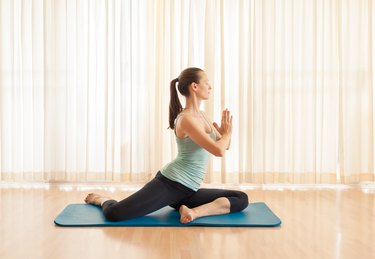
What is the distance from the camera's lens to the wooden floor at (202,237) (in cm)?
254

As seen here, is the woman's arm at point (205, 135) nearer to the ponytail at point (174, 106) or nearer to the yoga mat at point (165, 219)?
the ponytail at point (174, 106)

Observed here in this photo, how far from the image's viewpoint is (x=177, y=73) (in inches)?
197

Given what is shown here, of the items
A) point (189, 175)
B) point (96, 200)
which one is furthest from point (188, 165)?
point (96, 200)

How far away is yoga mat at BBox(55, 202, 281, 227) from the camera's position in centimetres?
312

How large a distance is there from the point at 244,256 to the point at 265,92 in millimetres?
2710

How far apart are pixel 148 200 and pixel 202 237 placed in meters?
0.50

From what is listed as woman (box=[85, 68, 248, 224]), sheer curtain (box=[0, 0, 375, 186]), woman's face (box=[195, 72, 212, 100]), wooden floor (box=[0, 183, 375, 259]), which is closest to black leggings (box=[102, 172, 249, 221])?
A: woman (box=[85, 68, 248, 224])

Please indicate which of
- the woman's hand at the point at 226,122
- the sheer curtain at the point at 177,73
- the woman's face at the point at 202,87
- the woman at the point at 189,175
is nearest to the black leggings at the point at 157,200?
the woman at the point at 189,175

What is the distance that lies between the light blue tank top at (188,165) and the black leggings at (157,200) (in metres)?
0.04

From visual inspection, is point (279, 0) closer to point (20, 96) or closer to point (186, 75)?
point (186, 75)

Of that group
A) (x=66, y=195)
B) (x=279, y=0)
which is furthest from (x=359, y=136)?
(x=66, y=195)

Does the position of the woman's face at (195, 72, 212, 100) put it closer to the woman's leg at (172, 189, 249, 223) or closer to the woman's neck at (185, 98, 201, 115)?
the woman's neck at (185, 98, 201, 115)

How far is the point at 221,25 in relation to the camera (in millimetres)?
4961

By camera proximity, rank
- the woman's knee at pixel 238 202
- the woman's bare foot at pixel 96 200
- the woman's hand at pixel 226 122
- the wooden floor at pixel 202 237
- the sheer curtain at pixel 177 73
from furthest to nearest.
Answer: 1. the sheer curtain at pixel 177 73
2. the woman's bare foot at pixel 96 200
3. the woman's knee at pixel 238 202
4. the woman's hand at pixel 226 122
5. the wooden floor at pixel 202 237
